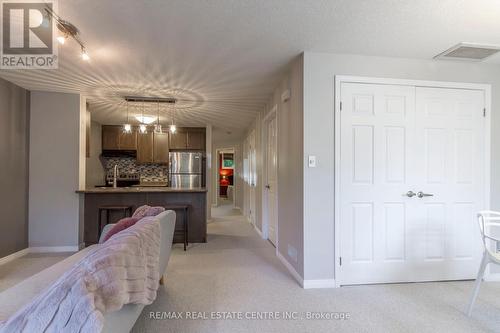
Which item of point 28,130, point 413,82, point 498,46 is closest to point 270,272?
point 413,82

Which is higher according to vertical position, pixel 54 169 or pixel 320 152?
pixel 320 152

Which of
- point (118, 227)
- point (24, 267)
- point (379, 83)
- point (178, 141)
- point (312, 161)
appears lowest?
point (24, 267)

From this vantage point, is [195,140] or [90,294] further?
[195,140]

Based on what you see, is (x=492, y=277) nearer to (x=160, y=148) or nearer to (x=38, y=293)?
(x=38, y=293)

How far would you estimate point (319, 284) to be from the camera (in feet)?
8.52

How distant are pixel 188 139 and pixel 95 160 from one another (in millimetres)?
2172

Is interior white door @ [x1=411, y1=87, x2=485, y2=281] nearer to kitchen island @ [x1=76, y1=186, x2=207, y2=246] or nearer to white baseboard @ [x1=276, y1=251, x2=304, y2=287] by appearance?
white baseboard @ [x1=276, y1=251, x2=304, y2=287]

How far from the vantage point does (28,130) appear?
3.74 metres

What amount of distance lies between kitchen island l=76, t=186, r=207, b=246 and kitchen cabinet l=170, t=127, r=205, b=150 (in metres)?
2.32

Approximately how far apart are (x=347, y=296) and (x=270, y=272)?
891 millimetres

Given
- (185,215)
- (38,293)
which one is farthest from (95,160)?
(38,293)

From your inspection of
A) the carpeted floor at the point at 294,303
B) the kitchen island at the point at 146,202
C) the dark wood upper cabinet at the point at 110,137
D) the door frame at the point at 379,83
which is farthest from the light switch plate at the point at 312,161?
the dark wood upper cabinet at the point at 110,137

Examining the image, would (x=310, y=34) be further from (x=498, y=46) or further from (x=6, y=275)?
(x=6, y=275)

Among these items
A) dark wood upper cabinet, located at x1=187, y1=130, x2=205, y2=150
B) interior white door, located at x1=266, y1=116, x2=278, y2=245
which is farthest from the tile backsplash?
interior white door, located at x1=266, y1=116, x2=278, y2=245
